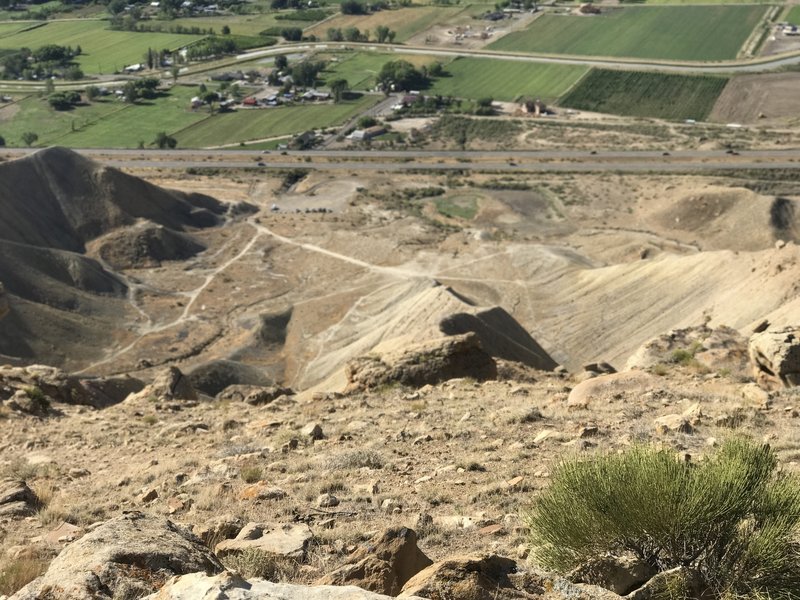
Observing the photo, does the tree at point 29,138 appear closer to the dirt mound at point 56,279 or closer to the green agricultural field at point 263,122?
the green agricultural field at point 263,122

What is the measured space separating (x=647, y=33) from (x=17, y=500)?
143 metres

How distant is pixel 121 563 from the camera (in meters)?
10.4

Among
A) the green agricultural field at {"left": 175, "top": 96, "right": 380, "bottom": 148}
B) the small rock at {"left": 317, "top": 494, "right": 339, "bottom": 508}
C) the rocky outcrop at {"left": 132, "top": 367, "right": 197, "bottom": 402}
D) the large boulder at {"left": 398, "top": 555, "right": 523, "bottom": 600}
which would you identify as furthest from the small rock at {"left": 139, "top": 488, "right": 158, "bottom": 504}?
the green agricultural field at {"left": 175, "top": 96, "right": 380, "bottom": 148}

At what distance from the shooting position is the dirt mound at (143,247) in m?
72.6

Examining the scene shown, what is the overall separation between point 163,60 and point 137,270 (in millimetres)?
86913

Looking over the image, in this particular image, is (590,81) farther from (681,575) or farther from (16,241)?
(681,575)

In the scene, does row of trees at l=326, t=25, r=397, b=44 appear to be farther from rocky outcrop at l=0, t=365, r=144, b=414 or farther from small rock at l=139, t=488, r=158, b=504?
small rock at l=139, t=488, r=158, b=504

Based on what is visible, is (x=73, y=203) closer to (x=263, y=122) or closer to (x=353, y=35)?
(x=263, y=122)

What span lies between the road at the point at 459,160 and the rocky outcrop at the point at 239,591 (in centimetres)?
9129

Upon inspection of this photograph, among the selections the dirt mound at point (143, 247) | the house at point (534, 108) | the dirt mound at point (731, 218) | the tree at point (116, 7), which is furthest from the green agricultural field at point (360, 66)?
the dirt mound at point (143, 247)

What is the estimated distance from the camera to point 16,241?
6581 centimetres

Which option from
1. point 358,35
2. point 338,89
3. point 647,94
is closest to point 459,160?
point 338,89

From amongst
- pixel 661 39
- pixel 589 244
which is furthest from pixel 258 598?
pixel 661 39

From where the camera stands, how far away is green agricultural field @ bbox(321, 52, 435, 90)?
136625 millimetres
